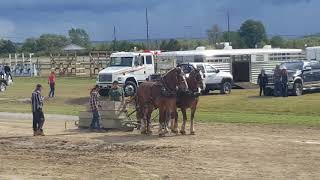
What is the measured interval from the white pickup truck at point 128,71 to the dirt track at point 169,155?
56.7ft

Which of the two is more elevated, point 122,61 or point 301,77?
point 122,61

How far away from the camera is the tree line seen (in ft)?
308

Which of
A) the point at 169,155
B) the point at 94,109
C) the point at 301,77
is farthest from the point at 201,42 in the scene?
the point at 169,155

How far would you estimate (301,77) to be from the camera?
36.0 metres

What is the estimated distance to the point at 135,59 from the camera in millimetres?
40062

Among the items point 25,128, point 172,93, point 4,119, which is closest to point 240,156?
point 172,93

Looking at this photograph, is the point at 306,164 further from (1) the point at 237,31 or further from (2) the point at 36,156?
(1) the point at 237,31

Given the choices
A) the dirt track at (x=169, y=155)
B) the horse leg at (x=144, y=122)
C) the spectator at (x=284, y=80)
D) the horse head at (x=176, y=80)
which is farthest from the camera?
the spectator at (x=284, y=80)

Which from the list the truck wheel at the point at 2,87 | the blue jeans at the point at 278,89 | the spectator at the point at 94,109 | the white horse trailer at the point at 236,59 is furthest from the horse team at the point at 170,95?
the truck wheel at the point at 2,87

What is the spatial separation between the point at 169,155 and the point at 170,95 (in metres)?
3.87

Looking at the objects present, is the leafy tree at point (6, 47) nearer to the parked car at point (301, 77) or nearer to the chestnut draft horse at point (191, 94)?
the parked car at point (301, 77)

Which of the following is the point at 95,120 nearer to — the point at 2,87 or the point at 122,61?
the point at 122,61

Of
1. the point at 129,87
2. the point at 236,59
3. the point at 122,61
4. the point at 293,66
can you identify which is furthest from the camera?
the point at 236,59

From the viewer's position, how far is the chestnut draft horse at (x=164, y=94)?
63.1ft
